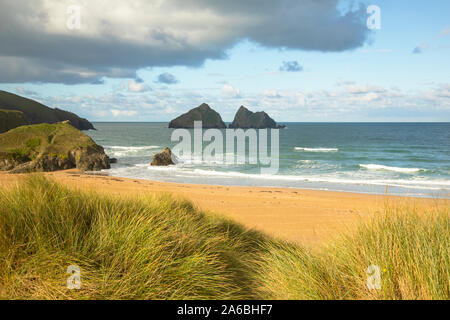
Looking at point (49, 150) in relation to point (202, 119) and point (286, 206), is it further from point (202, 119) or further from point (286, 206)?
point (202, 119)

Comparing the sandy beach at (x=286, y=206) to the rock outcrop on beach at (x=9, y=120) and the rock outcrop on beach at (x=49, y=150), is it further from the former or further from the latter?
the rock outcrop on beach at (x=9, y=120)

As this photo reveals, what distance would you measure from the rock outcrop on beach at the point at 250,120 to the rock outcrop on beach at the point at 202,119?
9.78m

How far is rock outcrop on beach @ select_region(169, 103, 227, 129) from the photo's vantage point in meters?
181

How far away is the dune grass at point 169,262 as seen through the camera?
3.09 metres

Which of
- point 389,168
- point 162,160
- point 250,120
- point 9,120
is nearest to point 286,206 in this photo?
point 162,160

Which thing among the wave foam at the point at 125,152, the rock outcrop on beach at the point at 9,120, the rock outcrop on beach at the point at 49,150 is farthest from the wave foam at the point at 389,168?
the rock outcrop on beach at the point at 9,120

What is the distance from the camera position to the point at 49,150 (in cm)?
2398

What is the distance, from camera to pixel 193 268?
3660 mm

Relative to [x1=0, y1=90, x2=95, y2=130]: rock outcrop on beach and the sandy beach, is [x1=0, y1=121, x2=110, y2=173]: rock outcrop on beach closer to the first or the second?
the sandy beach

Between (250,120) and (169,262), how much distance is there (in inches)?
7250
